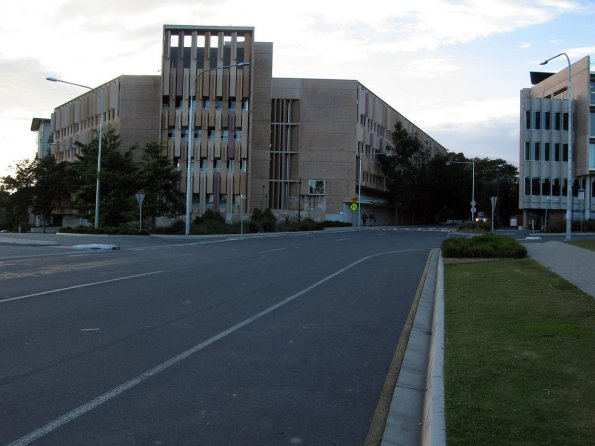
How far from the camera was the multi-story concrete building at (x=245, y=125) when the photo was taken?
66500mm

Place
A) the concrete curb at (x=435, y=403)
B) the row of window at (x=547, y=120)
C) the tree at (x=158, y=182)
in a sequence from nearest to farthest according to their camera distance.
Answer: the concrete curb at (x=435, y=403) < the tree at (x=158, y=182) < the row of window at (x=547, y=120)

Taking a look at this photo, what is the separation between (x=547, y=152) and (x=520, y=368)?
64.5 m

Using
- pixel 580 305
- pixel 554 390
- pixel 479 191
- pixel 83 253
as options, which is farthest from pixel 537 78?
pixel 554 390

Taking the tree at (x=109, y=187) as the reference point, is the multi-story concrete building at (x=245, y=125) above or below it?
above

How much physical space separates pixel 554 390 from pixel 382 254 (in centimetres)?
1983

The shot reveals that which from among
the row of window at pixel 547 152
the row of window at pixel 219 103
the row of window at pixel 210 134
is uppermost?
the row of window at pixel 219 103

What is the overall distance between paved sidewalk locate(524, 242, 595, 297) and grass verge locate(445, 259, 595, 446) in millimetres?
1556

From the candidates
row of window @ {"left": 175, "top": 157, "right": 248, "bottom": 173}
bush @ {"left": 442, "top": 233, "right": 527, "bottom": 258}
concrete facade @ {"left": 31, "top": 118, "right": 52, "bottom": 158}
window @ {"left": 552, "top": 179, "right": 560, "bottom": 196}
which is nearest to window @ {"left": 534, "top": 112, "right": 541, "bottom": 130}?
window @ {"left": 552, "top": 179, "right": 560, "bottom": 196}

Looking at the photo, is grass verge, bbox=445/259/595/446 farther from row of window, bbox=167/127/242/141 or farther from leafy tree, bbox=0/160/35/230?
leafy tree, bbox=0/160/35/230

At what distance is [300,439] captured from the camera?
4.71 m

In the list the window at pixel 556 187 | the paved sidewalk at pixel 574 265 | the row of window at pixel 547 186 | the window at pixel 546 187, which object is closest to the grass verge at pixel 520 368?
the paved sidewalk at pixel 574 265

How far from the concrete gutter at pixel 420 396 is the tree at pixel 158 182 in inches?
1793

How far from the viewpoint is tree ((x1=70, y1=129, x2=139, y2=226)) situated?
54.4 m

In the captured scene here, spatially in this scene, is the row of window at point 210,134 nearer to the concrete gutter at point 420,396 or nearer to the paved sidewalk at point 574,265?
the paved sidewalk at point 574,265
